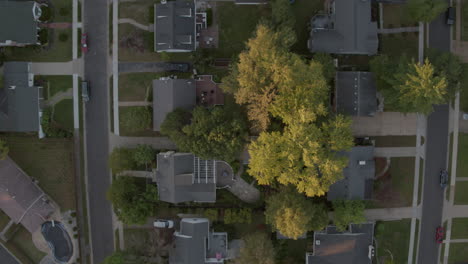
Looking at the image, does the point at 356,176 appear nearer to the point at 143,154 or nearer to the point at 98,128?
the point at 143,154

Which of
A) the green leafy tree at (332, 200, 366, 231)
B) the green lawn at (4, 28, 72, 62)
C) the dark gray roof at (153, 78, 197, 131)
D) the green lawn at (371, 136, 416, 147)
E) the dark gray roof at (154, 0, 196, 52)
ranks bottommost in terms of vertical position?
the green leafy tree at (332, 200, 366, 231)

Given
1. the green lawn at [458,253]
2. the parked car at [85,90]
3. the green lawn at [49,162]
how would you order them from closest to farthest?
1. the parked car at [85,90]
2. the green lawn at [49,162]
3. the green lawn at [458,253]

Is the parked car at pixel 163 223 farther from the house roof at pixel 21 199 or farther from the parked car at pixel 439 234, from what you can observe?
the parked car at pixel 439 234

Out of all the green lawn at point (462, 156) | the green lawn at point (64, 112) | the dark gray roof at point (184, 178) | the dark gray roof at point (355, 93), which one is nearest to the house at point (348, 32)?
the dark gray roof at point (355, 93)

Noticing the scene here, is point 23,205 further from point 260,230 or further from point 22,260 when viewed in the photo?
point 260,230

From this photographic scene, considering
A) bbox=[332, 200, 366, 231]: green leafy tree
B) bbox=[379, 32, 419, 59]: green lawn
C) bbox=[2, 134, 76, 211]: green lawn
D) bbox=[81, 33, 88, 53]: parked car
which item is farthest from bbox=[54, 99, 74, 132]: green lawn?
bbox=[379, 32, 419, 59]: green lawn

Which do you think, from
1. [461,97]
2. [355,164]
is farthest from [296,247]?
[461,97]

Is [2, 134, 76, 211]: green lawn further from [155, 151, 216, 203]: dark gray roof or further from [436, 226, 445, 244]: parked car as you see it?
[436, 226, 445, 244]: parked car
